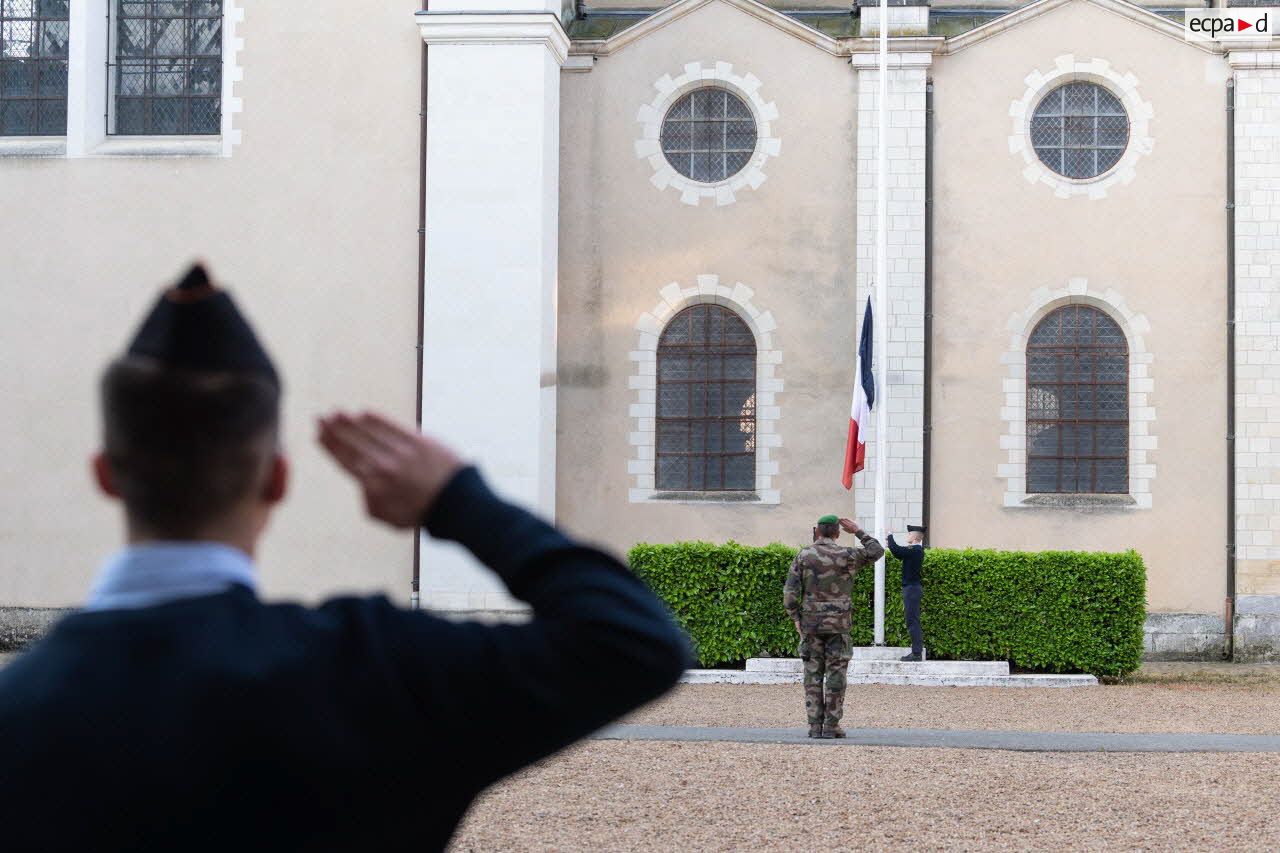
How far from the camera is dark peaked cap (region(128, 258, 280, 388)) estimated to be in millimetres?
1757

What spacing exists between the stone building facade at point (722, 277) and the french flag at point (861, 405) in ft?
4.41

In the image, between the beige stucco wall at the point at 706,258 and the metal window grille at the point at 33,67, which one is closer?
the beige stucco wall at the point at 706,258

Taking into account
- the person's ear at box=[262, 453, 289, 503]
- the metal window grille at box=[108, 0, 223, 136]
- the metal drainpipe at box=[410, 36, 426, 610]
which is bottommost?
the person's ear at box=[262, 453, 289, 503]

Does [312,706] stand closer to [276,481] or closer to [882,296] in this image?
[276,481]

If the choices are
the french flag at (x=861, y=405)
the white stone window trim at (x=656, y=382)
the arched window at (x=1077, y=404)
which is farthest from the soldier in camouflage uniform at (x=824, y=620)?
the arched window at (x=1077, y=404)

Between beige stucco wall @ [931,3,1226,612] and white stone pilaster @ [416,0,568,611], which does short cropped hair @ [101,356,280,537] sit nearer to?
white stone pilaster @ [416,0,568,611]

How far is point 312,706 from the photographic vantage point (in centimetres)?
166

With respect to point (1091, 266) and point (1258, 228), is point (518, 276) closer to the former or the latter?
point (1091, 266)

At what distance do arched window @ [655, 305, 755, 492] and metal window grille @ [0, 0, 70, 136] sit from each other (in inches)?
307

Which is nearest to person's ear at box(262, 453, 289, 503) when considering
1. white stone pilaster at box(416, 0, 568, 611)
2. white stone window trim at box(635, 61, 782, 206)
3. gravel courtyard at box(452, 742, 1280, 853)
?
gravel courtyard at box(452, 742, 1280, 853)

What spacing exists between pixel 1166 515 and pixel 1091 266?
3.00m

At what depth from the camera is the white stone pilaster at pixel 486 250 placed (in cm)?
1912

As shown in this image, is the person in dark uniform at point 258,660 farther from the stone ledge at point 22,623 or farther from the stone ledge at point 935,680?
the stone ledge at point 22,623

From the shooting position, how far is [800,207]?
20219mm
